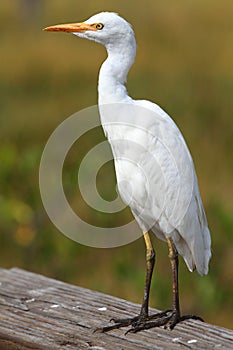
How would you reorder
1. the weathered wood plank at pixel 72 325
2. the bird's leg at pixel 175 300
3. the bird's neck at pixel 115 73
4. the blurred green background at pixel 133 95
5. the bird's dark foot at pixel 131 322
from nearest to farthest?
1. the weathered wood plank at pixel 72 325
2. the bird's dark foot at pixel 131 322
3. the bird's leg at pixel 175 300
4. the bird's neck at pixel 115 73
5. the blurred green background at pixel 133 95

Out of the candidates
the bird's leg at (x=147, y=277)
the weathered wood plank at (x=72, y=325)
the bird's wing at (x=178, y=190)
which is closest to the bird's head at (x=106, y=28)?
the bird's wing at (x=178, y=190)

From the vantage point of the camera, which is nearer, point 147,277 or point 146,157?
point 146,157

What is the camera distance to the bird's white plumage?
291cm

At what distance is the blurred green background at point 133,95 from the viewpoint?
5.16m

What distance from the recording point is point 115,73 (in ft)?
9.62

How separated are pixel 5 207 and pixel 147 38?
7629mm

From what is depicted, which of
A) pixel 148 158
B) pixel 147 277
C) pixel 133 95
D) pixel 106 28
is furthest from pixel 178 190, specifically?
pixel 133 95

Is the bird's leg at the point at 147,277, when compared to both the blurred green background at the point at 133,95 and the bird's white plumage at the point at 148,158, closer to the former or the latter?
the bird's white plumage at the point at 148,158

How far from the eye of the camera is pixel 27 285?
3096 millimetres

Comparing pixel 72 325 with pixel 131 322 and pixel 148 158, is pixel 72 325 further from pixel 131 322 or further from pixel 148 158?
pixel 148 158

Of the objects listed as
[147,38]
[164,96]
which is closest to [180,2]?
[147,38]

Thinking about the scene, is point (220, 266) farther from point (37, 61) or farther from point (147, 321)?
point (37, 61)

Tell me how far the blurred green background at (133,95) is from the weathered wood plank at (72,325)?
5.13ft

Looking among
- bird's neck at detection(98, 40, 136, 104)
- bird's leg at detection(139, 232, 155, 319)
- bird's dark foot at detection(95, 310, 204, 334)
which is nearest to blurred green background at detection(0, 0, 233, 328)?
bird's leg at detection(139, 232, 155, 319)
